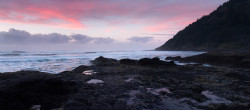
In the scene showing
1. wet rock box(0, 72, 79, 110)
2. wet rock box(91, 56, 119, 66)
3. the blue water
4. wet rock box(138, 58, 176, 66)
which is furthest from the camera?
wet rock box(91, 56, 119, 66)

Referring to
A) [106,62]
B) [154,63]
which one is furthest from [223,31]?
[106,62]

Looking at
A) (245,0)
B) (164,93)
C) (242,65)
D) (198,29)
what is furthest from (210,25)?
(164,93)

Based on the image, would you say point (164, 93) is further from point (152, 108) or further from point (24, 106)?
point (24, 106)

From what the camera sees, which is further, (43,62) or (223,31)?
(223,31)

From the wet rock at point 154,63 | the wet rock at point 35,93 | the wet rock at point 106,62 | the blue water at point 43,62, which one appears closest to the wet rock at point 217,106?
the wet rock at point 35,93

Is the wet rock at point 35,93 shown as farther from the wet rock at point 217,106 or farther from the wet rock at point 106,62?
the wet rock at point 106,62

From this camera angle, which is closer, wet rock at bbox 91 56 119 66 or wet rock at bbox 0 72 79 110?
wet rock at bbox 0 72 79 110

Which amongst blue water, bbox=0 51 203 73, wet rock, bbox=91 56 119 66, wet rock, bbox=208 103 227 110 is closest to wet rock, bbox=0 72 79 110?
wet rock, bbox=208 103 227 110

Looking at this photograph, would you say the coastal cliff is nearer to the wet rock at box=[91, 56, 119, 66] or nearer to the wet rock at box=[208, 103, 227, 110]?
the wet rock at box=[91, 56, 119, 66]

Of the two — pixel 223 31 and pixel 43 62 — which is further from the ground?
pixel 223 31

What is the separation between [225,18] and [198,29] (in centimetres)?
2514

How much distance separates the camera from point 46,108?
22.1 ft

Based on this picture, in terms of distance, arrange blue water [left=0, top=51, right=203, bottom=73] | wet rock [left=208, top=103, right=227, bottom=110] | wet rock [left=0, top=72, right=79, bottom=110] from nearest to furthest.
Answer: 1. wet rock [left=0, top=72, right=79, bottom=110]
2. wet rock [left=208, top=103, right=227, bottom=110]
3. blue water [left=0, top=51, right=203, bottom=73]

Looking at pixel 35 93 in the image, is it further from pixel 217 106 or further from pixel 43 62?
pixel 43 62
